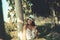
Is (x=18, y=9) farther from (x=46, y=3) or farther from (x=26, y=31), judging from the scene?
(x=46, y=3)

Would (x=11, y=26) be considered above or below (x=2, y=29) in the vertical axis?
below

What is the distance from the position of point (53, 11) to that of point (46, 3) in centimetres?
103

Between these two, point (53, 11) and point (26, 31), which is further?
point (53, 11)

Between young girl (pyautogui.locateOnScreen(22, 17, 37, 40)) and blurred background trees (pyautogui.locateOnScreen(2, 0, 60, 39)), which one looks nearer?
young girl (pyautogui.locateOnScreen(22, 17, 37, 40))

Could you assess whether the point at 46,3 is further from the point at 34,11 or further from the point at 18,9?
the point at 18,9

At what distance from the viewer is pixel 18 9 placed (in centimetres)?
958

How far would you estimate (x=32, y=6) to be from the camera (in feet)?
83.5

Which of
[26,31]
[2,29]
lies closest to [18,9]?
[26,31]

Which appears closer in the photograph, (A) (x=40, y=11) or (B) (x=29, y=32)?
(B) (x=29, y=32)

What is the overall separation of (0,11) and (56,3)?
17.5 m

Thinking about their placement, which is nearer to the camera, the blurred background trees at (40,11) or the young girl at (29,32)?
the young girl at (29,32)

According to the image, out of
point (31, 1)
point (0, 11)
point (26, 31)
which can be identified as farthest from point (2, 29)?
point (31, 1)

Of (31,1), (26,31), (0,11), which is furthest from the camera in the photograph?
(31,1)

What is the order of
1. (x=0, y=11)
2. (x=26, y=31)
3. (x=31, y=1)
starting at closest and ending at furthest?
(x=0, y=11), (x=26, y=31), (x=31, y=1)
